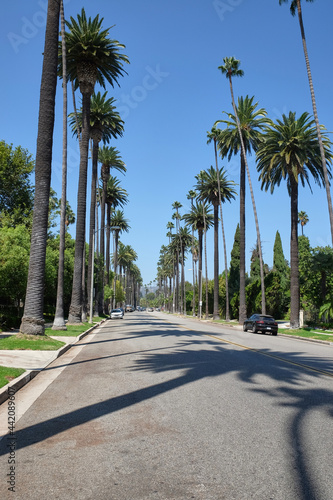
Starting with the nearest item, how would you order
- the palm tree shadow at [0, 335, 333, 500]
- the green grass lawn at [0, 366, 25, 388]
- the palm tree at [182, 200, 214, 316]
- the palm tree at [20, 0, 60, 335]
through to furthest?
the palm tree shadow at [0, 335, 333, 500] → the green grass lawn at [0, 366, 25, 388] → the palm tree at [20, 0, 60, 335] → the palm tree at [182, 200, 214, 316]

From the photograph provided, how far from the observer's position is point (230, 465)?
181 inches

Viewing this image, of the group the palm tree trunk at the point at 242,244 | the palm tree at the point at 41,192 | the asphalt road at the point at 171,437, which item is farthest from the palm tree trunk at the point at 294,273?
the asphalt road at the point at 171,437

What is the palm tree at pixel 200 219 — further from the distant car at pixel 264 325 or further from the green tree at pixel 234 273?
the distant car at pixel 264 325

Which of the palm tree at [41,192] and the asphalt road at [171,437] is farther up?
the palm tree at [41,192]

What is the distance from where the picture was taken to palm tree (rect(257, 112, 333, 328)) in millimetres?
34281

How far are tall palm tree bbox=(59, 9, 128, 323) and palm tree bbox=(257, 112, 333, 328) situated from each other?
1319 cm

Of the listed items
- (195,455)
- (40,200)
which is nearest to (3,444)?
(195,455)

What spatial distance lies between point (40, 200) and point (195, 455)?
1414 cm

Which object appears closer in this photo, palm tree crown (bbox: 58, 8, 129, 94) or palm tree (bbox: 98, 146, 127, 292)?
palm tree crown (bbox: 58, 8, 129, 94)

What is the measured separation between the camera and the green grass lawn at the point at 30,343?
1503 cm

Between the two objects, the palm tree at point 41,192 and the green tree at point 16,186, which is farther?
the green tree at point 16,186

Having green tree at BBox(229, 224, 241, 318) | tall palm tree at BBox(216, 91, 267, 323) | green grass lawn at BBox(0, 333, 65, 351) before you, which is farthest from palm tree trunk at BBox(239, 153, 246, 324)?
green grass lawn at BBox(0, 333, 65, 351)

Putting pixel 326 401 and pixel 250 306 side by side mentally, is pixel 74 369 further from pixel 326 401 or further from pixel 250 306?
pixel 250 306

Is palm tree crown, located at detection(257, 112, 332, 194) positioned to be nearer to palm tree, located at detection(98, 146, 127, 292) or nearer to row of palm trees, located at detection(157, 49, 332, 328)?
row of palm trees, located at detection(157, 49, 332, 328)
